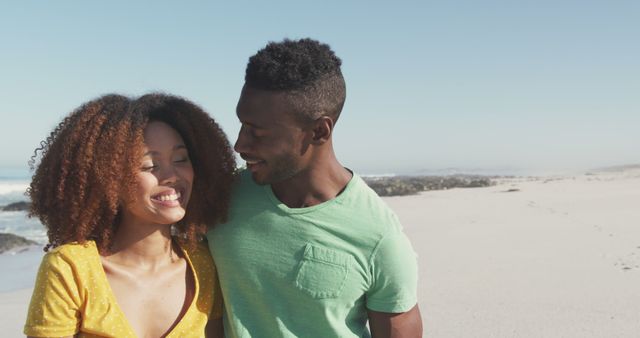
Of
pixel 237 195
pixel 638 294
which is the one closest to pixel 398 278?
pixel 237 195

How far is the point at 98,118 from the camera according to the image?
2.45 meters

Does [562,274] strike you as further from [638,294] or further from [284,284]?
[284,284]

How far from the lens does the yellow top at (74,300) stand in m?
2.20

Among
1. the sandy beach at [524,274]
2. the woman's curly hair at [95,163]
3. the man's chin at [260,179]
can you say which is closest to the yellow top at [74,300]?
the woman's curly hair at [95,163]

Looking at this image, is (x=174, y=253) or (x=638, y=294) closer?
(x=174, y=253)

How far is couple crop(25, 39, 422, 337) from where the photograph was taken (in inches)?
94.1

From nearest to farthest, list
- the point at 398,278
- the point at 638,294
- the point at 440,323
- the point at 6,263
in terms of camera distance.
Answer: the point at 398,278 < the point at 440,323 < the point at 638,294 < the point at 6,263

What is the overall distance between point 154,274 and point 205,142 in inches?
24.1

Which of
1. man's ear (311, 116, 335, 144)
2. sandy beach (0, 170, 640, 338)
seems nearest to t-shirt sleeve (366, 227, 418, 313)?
man's ear (311, 116, 335, 144)

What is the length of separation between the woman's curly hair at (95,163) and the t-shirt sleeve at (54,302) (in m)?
0.19

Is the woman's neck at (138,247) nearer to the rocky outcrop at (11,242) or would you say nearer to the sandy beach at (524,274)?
the sandy beach at (524,274)

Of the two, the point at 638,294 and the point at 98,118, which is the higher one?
the point at 98,118

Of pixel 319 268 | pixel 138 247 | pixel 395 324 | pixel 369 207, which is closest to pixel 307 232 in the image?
pixel 319 268

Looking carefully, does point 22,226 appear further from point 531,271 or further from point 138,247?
point 138,247
